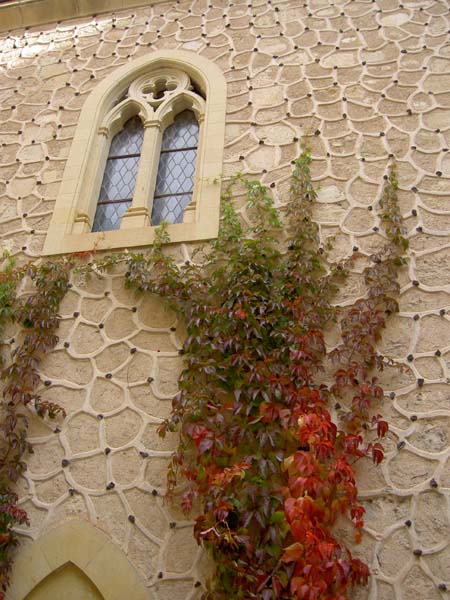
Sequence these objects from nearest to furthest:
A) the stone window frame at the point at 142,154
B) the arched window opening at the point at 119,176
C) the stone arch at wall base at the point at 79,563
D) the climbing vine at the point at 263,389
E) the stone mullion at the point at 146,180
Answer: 1. the climbing vine at the point at 263,389
2. the stone arch at wall base at the point at 79,563
3. the stone window frame at the point at 142,154
4. the stone mullion at the point at 146,180
5. the arched window opening at the point at 119,176

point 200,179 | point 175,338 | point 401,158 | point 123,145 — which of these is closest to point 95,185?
point 123,145

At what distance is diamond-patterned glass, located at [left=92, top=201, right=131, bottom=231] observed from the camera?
4.98 meters

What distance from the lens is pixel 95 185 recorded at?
202 inches

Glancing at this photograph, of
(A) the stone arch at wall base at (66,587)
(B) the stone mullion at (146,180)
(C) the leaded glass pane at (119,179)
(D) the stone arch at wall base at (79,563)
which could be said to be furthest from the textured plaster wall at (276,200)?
(B) the stone mullion at (146,180)

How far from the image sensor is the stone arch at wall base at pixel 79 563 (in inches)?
125

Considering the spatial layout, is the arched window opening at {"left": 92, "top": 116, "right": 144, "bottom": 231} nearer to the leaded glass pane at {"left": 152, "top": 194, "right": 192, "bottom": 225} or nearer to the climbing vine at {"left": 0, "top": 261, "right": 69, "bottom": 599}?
the leaded glass pane at {"left": 152, "top": 194, "right": 192, "bottom": 225}

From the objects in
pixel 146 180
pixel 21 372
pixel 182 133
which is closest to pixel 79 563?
pixel 21 372

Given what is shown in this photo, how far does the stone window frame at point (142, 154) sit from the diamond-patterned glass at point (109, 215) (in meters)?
0.07

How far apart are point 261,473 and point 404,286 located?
1.55 meters

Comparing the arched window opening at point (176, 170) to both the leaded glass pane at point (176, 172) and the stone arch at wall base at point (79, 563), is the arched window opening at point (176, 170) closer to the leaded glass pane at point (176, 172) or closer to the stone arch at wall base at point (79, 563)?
the leaded glass pane at point (176, 172)

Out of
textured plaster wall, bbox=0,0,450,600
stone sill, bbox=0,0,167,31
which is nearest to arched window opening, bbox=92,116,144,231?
textured plaster wall, bbox=0,0,450,600

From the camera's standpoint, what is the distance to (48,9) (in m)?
6.66

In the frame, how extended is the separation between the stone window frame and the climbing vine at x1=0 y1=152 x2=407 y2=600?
17cm

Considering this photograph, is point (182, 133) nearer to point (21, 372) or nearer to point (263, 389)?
point (21, 372)
